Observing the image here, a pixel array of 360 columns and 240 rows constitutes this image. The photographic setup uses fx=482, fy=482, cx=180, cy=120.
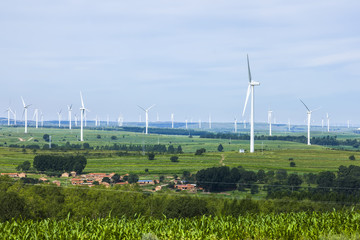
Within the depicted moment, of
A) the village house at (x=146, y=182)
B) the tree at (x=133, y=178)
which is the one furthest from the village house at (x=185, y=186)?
the tree at (x=133, y=178)

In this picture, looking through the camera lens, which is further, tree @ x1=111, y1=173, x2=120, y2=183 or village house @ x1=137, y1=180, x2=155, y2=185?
tree @ x1=111, y1=173, x2=120, y2=183

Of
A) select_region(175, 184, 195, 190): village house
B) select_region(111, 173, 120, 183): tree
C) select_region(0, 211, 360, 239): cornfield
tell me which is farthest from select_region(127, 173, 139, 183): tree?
select_region(0, 211, 360, 239): cornfield

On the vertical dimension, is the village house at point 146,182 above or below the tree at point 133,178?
below

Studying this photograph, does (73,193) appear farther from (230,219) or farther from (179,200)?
(230,219)

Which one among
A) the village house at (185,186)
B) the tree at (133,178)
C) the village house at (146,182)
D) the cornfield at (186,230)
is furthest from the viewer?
the tree at (133,178)

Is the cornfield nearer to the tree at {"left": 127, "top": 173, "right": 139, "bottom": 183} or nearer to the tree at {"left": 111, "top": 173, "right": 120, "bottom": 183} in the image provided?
the tree at {"left": 127, "top": 173, "right": 139, "bottom": 183}

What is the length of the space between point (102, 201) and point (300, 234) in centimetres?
8322

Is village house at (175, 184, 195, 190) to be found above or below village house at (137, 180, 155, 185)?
below

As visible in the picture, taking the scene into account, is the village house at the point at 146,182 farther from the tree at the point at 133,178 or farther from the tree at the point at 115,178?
the tree at the point at 115,178

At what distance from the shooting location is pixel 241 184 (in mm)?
176500

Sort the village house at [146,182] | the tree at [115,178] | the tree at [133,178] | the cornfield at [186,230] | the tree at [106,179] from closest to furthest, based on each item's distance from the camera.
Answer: the cornfield at [186,230] < the village house at [146,182] < the tree at [106,179] < the tree at [133,178] < the tree at [115,178]

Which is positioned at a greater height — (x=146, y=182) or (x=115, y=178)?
(x=115, y=178)

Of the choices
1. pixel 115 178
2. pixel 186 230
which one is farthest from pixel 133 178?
pixel 186 230

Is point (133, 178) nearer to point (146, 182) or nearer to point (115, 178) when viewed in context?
point (115, 178)
